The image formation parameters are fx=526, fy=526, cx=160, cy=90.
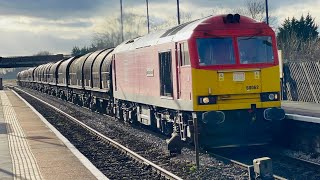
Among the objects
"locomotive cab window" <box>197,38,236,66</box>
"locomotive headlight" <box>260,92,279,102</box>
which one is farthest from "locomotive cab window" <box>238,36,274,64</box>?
"locomotive headlight" <box>260,92,279,102</box>

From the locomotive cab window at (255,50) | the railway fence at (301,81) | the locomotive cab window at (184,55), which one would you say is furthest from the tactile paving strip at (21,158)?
the railway fence at (301,81)

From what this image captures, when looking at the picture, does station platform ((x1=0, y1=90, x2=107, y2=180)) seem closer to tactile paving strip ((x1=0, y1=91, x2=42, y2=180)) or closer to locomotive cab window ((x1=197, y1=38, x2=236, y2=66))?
tactile paving strip ((x1=0, y1=91, x2=42, y2=180))

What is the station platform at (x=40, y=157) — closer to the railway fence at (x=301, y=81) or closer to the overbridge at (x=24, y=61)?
the railway fence at (x=301, y=81)

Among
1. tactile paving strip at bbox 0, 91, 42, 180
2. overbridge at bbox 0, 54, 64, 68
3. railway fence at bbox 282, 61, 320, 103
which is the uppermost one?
overbridge at bbox 0, 54, 64, 68

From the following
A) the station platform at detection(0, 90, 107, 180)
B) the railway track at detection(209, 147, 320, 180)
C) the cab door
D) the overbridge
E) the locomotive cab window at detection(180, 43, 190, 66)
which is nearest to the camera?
the railway track at detection(209, 147, 320, 180)

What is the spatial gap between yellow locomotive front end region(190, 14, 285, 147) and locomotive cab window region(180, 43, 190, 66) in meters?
0.25

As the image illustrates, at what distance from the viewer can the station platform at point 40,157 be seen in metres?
11.4

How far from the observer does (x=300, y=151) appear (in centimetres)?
1319

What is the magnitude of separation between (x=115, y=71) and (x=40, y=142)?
20.9 ft

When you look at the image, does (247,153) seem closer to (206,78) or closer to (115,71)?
(206,78)

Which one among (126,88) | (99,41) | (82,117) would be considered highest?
(99,41)

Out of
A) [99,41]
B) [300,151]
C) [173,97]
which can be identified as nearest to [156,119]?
[173,97]

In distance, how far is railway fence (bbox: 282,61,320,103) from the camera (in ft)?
83.0

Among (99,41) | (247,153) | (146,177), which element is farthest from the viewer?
(99,41)
